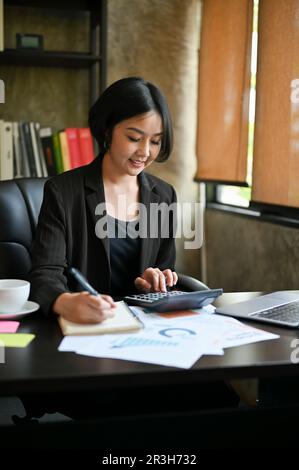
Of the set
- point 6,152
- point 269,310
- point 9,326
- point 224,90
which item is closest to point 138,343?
point 9,326

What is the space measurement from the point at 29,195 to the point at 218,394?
0.90 m

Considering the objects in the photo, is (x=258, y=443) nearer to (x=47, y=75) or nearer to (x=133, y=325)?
(x=133, y=325)

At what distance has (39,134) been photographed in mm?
2744

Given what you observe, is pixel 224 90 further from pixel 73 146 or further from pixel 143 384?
pixel 143 384

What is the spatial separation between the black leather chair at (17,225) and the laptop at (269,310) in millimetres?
405

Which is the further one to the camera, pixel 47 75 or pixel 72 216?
pixel 47 75

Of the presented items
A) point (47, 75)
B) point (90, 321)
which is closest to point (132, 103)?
point (90, 321)

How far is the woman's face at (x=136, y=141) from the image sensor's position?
63.7 inches

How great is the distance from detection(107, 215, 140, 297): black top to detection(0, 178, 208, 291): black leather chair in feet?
0.56

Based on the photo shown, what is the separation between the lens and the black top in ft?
5.64

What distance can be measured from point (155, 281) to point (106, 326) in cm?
39

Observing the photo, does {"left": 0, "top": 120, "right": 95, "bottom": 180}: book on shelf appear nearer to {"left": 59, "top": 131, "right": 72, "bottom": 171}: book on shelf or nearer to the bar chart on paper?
{"left": 59, "top": 131, "right": 72, "bottom": 171}: book on shelf

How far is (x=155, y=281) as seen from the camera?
1.47 meters

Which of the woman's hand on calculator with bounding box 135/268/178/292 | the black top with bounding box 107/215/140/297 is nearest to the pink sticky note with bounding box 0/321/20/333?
the woman's hand on calculator with bounding box 135/268/178/292
